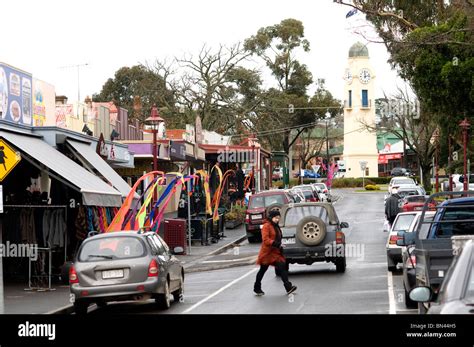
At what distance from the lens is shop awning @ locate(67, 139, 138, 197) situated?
2669cm

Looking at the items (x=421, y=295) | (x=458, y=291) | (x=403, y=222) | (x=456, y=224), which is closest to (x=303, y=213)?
(x=403, y=222)

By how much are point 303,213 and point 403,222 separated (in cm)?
266

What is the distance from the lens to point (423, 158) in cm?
8919

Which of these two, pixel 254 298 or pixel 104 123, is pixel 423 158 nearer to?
pixel 104 123

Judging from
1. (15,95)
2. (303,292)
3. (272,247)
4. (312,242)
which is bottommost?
(303,292)

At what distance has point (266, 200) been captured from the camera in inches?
1547

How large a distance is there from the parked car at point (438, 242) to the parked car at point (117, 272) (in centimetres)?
465

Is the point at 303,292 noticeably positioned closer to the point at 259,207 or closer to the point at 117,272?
the point at 117,272

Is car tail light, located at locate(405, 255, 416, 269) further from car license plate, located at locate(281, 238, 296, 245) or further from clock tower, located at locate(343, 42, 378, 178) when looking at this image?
clock tower, located at locate(343, 42, 378, 178)

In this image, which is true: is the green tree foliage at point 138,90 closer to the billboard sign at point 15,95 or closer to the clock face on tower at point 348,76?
the clock face on tower at point 348,76

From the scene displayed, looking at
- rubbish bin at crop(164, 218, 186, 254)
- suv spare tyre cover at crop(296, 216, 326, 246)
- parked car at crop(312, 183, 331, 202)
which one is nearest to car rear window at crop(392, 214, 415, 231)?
suv spare tyre cover at crop(296, 216, 326, 246)

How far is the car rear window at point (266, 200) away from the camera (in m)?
39.1

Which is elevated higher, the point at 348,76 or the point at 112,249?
the point at 348,76

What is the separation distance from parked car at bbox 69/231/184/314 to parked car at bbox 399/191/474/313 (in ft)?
15.3
